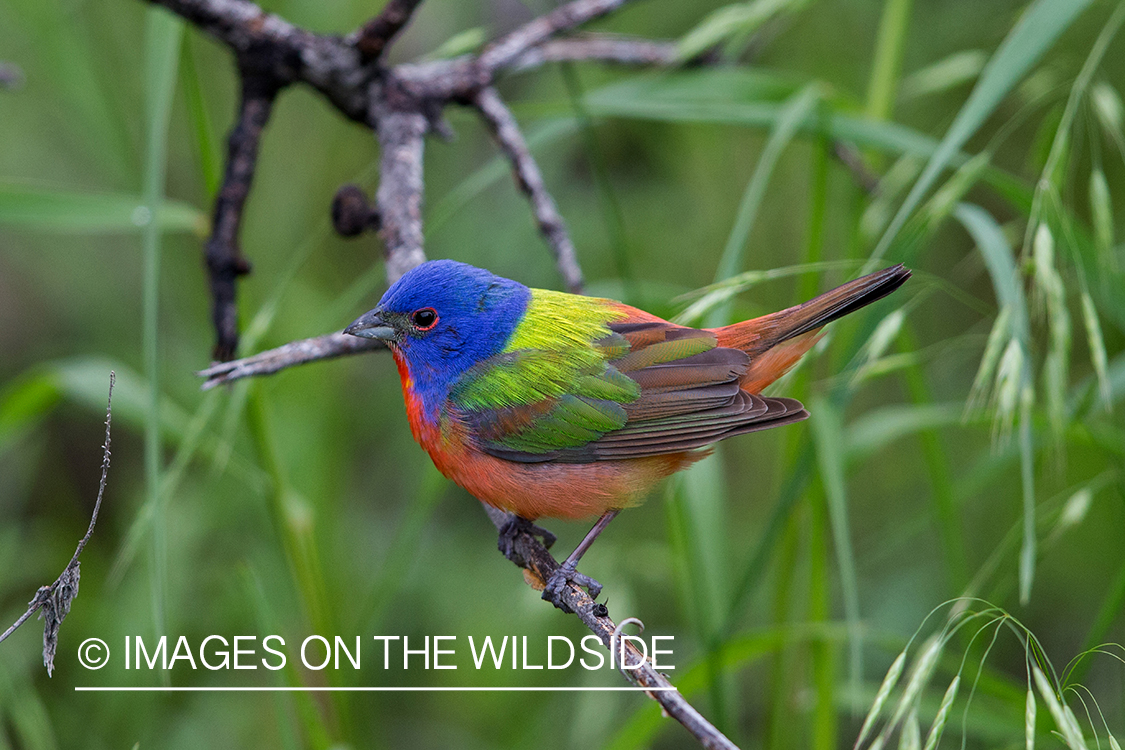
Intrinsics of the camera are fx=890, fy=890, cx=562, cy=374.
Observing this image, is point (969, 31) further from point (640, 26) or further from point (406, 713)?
point (406, 713)

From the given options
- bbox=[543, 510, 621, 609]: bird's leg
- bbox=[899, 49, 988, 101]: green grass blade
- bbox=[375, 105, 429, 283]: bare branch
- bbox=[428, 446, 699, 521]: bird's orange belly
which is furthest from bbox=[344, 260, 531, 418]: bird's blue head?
bbox=[899, 49, 988, 101]: green grass blade

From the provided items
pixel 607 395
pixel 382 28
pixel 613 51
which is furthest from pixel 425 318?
pixel 613 51

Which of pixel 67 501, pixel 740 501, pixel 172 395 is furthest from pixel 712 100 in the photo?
pixel 67 501

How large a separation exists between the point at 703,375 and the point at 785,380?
0.84ft

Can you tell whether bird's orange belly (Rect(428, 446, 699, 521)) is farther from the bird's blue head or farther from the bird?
the bird's blue head

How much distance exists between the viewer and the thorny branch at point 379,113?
246 centimetres

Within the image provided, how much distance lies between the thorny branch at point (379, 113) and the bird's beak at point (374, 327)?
41mm

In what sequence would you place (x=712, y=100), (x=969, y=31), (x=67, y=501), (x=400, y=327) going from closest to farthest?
(x=400, y=327)
(x=712, y=100)
(x=67, y=501)
(x=969, y=31)

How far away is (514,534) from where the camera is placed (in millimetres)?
2613

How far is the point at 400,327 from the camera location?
2.56 m

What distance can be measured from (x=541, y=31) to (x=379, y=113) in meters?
0.60

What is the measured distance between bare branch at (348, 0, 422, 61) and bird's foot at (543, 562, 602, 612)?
155cm

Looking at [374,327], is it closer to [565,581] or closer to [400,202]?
[400,202]

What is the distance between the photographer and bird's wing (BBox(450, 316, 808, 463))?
2.46 metres
